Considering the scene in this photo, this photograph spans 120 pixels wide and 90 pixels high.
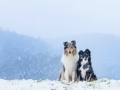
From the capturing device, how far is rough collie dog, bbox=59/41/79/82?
1925 cm

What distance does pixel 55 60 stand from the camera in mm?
142875

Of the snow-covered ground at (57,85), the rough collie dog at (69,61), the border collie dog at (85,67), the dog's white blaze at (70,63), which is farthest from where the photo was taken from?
the dog's white blaze at (70,63)

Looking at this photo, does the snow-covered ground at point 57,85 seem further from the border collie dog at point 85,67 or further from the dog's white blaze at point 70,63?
the dog's white blaze at point 70,63

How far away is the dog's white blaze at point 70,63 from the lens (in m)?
19.6

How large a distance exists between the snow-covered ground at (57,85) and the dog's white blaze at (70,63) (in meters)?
1.01

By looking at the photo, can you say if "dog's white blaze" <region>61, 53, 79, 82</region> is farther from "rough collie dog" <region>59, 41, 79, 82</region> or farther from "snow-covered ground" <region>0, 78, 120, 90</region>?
"snow-covered ground" <region>0, 78, 120, 90</region>

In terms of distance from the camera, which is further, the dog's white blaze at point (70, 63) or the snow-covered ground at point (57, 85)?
the dog's white blaze at point (70, 63)

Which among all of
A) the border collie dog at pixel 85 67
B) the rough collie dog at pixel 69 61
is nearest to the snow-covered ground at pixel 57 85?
the border collie dog at pixel 85 67

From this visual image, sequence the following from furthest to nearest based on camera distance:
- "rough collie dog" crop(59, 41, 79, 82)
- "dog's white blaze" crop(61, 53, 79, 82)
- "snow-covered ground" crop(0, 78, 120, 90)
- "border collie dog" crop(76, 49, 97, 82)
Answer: "dog's white blaze" crop(61, 53, 79, 82)
"border collie dog" crop(76, 49, 97, 82)
"rough collie dog" crop(59, 41, 79, 82)
"snow-covered ground" crop(0, 78, 120, 90)

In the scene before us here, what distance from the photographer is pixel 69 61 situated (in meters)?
19.6

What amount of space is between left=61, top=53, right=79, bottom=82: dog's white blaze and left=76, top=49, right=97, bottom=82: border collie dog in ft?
0.79

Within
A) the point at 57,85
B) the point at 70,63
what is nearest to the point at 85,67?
the point at 70,63

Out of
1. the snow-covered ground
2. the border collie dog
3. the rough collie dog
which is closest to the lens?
the snow-covered ground

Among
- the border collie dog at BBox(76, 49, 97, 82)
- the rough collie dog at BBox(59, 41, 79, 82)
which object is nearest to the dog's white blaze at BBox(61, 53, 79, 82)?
the rough collie dog at BBox(59, 41, 79, 82)
